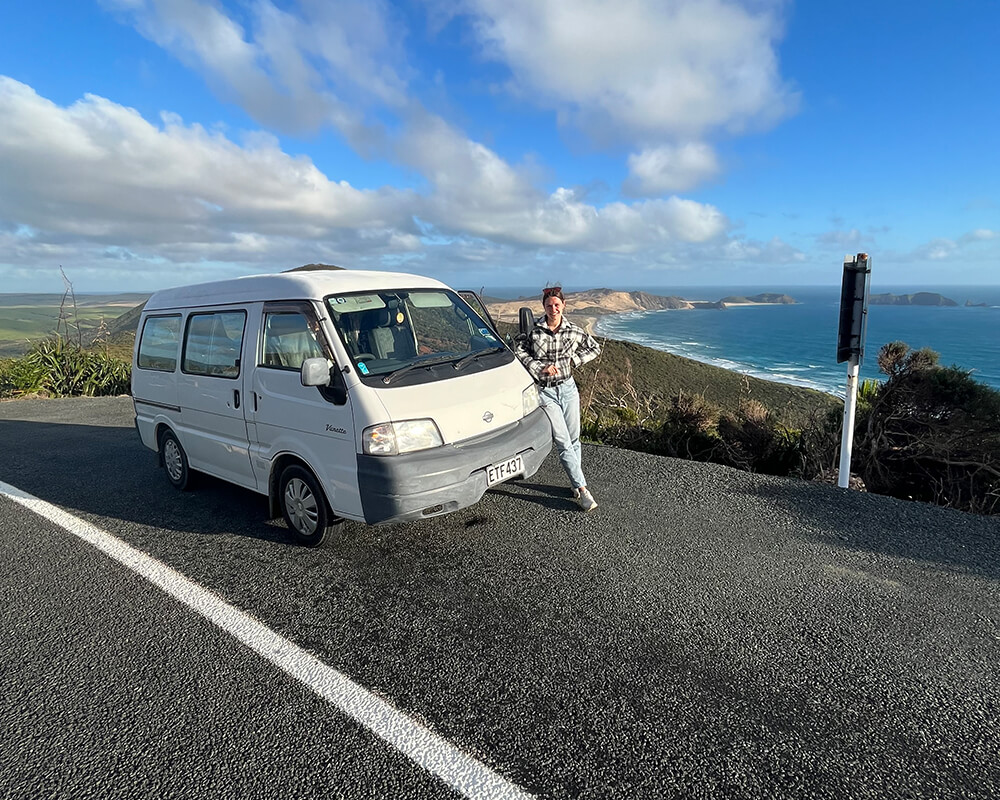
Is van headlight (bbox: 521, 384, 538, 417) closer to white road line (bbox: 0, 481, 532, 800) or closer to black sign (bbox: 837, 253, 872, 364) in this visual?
white road line (bbox: 0, 481, 532, 800)

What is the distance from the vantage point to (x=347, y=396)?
379 centimetres

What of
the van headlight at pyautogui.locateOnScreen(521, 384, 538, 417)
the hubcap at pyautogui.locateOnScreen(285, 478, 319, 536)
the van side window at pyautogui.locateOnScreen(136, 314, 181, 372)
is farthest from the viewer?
the van side window at pyautogui.locateOnScreen(136, 314, 181, 372)

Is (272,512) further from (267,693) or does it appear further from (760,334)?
(760,334)

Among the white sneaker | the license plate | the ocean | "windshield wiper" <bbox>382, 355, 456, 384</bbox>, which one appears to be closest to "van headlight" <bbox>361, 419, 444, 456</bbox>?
"windshield wiper" <bbox>382, 355, 456, 384</bbox>

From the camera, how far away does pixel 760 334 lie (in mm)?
134500

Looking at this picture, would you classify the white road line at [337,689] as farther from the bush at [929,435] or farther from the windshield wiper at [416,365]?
the bush at [929,435]

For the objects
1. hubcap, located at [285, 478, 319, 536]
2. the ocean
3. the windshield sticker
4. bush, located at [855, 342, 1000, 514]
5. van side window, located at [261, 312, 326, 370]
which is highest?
the windshield sticker

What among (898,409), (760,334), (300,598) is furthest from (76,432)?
(760,334)

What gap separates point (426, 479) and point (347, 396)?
768 mm

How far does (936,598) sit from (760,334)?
145 meters

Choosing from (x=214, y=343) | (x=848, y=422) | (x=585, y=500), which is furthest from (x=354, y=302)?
(x=848, y=422)

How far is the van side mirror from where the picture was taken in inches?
147

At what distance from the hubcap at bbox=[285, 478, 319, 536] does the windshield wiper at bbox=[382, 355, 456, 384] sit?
1085 millimetres

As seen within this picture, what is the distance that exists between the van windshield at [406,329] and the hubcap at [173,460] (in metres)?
2.70
